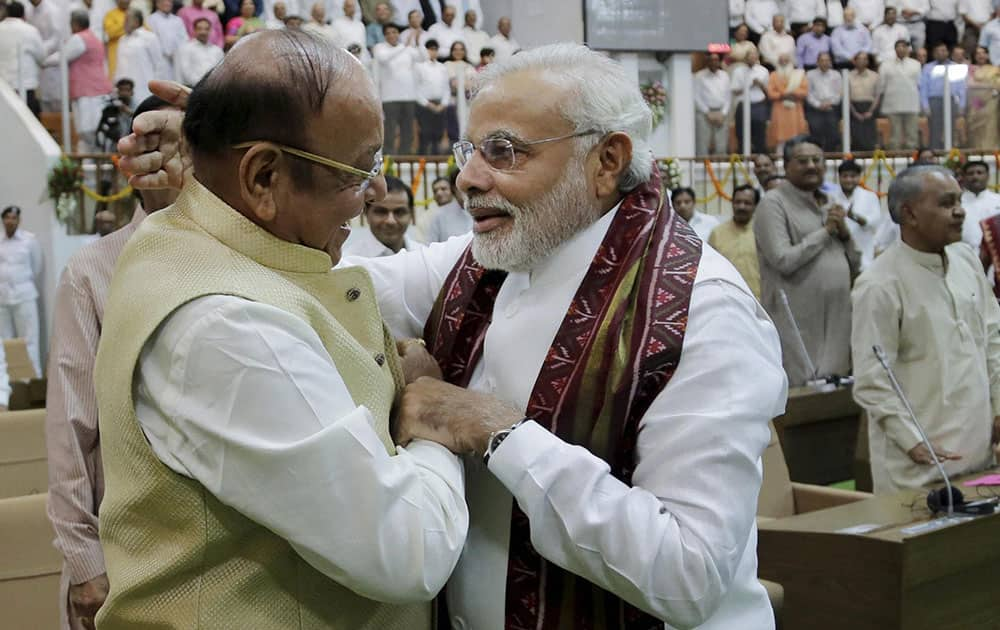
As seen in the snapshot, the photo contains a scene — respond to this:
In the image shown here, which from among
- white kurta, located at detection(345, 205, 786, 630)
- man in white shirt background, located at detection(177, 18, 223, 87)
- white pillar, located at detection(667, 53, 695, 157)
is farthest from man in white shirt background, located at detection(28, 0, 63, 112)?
white kurta, located at detection(345, 205, 786, 630)

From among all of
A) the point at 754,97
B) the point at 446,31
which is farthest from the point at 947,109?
the point at 446,31

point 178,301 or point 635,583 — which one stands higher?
point 178,301

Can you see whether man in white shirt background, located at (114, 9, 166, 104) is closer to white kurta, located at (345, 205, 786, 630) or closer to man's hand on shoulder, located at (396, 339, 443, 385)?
man's hand on shoulder, located at (396, 339, 443, 385)

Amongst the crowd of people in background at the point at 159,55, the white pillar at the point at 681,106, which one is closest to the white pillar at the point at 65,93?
the crowd of people in background at the point at 159,55

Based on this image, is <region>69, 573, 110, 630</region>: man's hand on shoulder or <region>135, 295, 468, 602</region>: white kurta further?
<region>69, 573, 110, 630</region>: man's hand on shoulder

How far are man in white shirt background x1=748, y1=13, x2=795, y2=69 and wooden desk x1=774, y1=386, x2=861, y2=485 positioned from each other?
10.5 m

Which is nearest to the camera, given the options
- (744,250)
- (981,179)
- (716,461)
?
(716,461)

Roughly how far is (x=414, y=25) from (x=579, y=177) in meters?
13.0

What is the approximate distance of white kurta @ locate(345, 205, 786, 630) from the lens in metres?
1.74

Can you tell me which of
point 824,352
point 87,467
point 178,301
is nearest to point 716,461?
point 178,301

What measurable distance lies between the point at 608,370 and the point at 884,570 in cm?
216

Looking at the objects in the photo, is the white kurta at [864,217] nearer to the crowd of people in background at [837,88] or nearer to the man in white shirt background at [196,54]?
the crowd of people in background at [837,88]

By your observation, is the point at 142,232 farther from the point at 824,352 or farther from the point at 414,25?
the point at 414,25

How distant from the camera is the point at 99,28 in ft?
41.4
